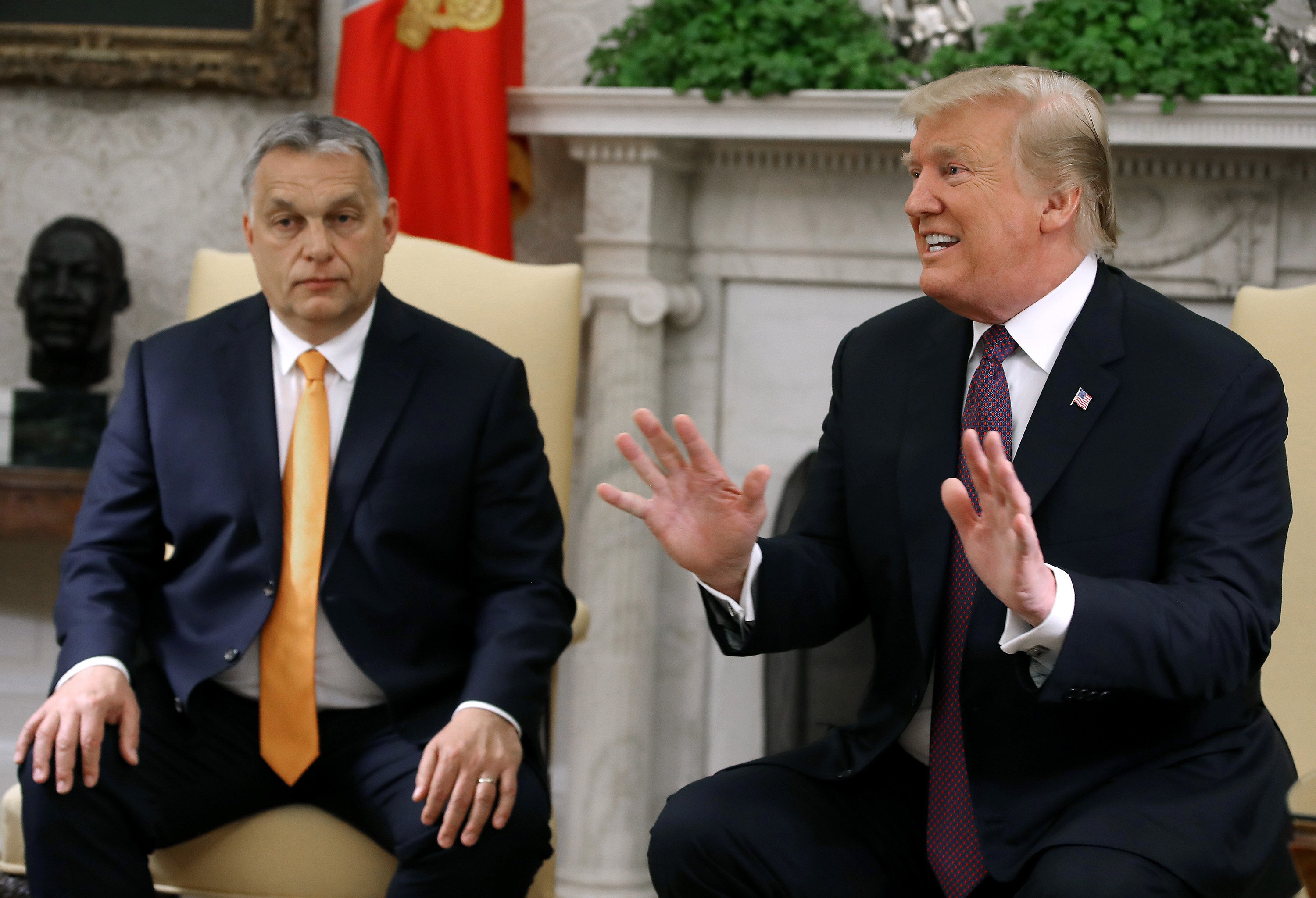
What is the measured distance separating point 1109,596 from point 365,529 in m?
1.01

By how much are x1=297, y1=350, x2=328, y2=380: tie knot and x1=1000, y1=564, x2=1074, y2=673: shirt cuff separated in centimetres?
106

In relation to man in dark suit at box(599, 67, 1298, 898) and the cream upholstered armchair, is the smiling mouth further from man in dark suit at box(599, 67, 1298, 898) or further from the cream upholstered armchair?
the cream upholstered armchair

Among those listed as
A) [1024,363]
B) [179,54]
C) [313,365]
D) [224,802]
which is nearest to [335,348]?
[313,365]

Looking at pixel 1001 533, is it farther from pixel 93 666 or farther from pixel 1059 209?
pixel 93 666

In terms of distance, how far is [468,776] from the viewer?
172cm

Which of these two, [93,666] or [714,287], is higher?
[714,287]

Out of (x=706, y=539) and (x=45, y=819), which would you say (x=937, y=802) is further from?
(x=45, y=819)

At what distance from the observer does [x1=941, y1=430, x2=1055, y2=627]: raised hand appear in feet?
4.31

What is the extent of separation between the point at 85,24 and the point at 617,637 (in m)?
1.88

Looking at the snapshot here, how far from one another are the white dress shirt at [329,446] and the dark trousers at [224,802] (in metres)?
0.02

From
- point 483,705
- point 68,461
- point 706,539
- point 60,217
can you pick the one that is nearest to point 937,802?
point 706,539

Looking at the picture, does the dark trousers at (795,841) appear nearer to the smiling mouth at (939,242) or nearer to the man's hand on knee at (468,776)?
the man's hand on knee at (468,776)

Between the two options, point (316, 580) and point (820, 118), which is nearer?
point (316, 580)

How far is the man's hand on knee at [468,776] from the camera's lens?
1695 millimetres
